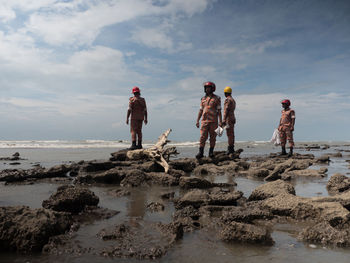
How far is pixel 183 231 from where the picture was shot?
269cm

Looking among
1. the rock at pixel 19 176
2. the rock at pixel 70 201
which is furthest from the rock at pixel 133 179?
the rock at pixel 19 176

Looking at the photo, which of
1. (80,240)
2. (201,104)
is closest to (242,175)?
(201,104)

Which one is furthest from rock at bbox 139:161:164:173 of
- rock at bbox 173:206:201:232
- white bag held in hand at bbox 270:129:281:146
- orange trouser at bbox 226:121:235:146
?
white bag held in hand at bbox 270:129:281:146

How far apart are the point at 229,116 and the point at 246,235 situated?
8656 mm

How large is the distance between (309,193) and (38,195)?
4607mm

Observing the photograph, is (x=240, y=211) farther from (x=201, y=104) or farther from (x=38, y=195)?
(x=201, y=104)

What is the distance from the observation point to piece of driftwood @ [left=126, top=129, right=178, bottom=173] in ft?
23.3

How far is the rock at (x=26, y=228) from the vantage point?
223cm

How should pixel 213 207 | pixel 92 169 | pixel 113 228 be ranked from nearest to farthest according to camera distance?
pixel 113 228 < pixel 213 207 < pixel 92 169

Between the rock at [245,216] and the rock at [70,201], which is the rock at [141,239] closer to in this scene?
the rock at [245,216]

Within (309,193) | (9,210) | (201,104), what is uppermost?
(201,104)

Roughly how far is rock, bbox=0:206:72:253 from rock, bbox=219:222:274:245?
157cm

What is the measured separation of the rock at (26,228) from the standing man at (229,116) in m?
8.78

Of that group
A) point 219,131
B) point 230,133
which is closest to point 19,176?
point 219,131
